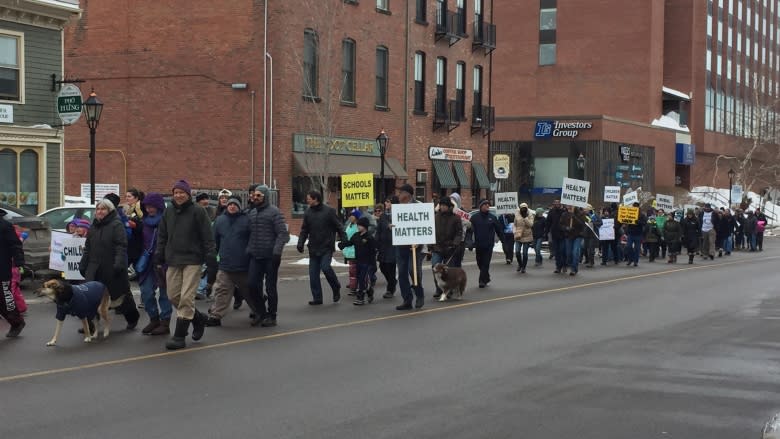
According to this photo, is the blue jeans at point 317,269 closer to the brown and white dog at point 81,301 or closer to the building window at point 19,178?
the brown and white dog at point 81,301

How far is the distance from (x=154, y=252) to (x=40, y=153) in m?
16.9

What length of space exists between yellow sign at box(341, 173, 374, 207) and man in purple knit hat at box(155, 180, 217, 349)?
1030cm

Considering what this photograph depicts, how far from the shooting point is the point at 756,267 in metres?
28.0

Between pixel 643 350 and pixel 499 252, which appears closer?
pixel 643 350

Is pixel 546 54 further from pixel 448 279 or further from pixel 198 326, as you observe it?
pixel 198 326

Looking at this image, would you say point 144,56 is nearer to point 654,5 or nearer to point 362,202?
point 362,202

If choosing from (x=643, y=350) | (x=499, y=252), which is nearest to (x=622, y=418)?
(x=643, y=350)

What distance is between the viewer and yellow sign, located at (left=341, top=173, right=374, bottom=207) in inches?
844

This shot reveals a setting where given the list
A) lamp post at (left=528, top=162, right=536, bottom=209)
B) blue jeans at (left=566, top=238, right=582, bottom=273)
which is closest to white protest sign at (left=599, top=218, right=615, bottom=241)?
blue jeans at (left=566, top=238, right=582, bottom=273)

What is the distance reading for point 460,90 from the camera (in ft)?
153

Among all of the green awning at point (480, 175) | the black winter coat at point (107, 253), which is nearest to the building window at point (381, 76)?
the green awning at point (480, 175)

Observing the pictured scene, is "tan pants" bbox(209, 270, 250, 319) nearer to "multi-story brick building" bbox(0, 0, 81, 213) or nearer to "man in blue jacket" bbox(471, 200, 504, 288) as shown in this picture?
"man in blue jacket" bbox(471, 200, 504, 288)

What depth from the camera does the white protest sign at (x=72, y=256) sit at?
13281 millimetres

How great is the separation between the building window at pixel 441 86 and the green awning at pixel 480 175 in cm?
418
